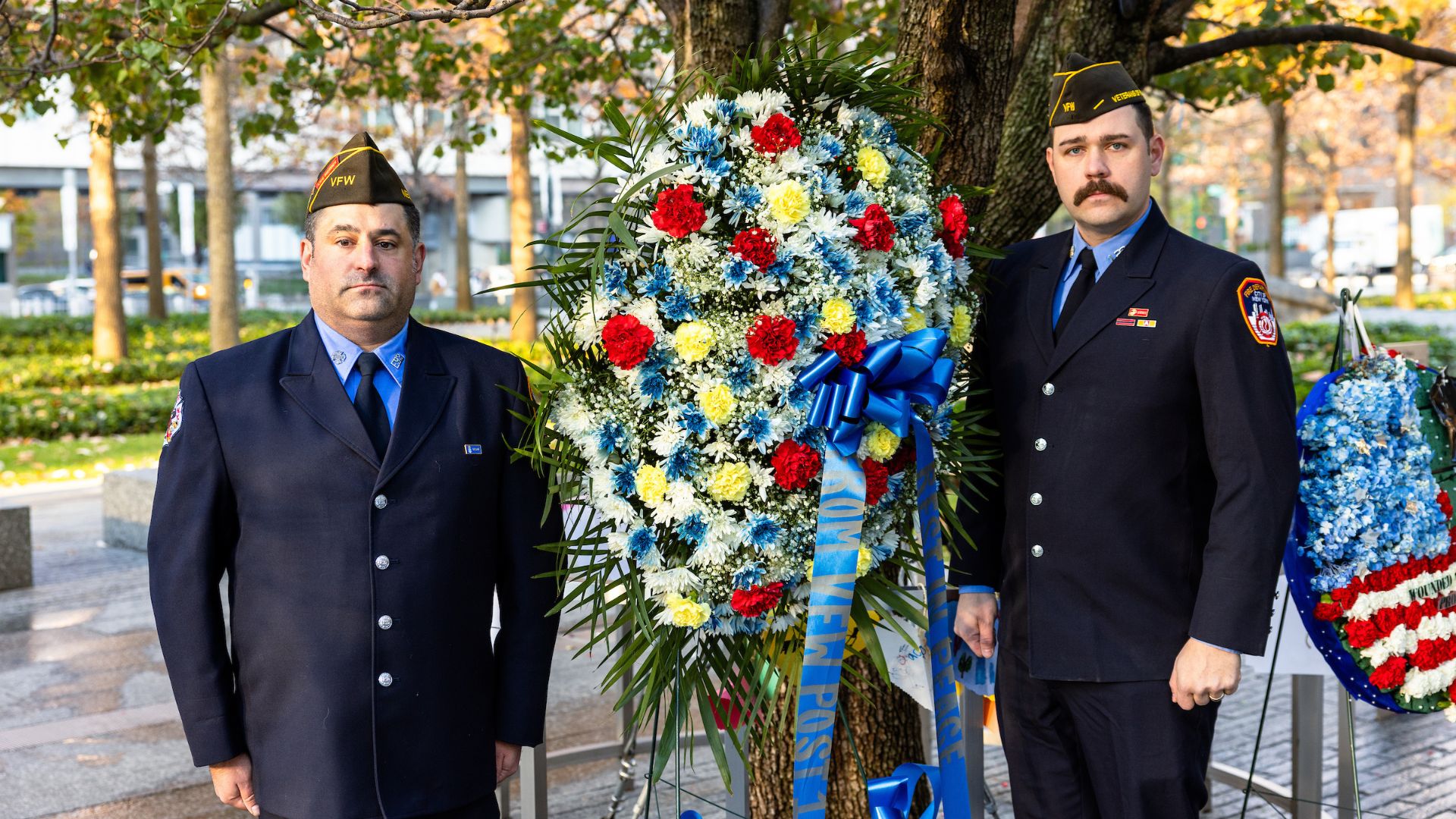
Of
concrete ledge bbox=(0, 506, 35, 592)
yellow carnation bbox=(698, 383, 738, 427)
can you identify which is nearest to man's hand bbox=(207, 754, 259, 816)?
yellow carnation bbox=(698, 383, 738, 427)

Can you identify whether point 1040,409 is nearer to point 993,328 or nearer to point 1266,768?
point 993,328

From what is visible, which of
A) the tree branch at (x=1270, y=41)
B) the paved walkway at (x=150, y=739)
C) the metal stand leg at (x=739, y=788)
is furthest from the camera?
the paved walkway at (x=150, y=739)

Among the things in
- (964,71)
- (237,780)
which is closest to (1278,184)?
(964,71)

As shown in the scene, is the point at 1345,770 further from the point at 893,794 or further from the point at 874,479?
the point at 874,479

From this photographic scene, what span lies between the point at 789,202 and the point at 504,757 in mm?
1310

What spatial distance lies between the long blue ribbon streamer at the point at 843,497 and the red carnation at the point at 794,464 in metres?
0.03

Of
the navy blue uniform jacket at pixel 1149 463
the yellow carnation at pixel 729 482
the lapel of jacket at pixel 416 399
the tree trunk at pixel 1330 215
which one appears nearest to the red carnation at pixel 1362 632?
the navy blue uniform jacket at pixel 1149 463

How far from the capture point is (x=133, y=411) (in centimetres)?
1380

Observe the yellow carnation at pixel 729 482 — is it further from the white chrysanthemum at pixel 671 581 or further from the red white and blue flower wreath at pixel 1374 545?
the red white and blue flower wreath at pixel 1374 545

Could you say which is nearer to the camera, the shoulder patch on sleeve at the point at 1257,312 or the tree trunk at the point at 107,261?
the shoulder patch on sleeve at the point at 1257,312

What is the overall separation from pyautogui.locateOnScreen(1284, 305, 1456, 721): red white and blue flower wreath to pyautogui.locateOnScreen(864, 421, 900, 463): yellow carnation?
140cm

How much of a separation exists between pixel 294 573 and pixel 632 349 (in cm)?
79

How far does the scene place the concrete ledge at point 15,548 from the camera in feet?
26.6

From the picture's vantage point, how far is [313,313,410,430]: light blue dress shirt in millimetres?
2652
